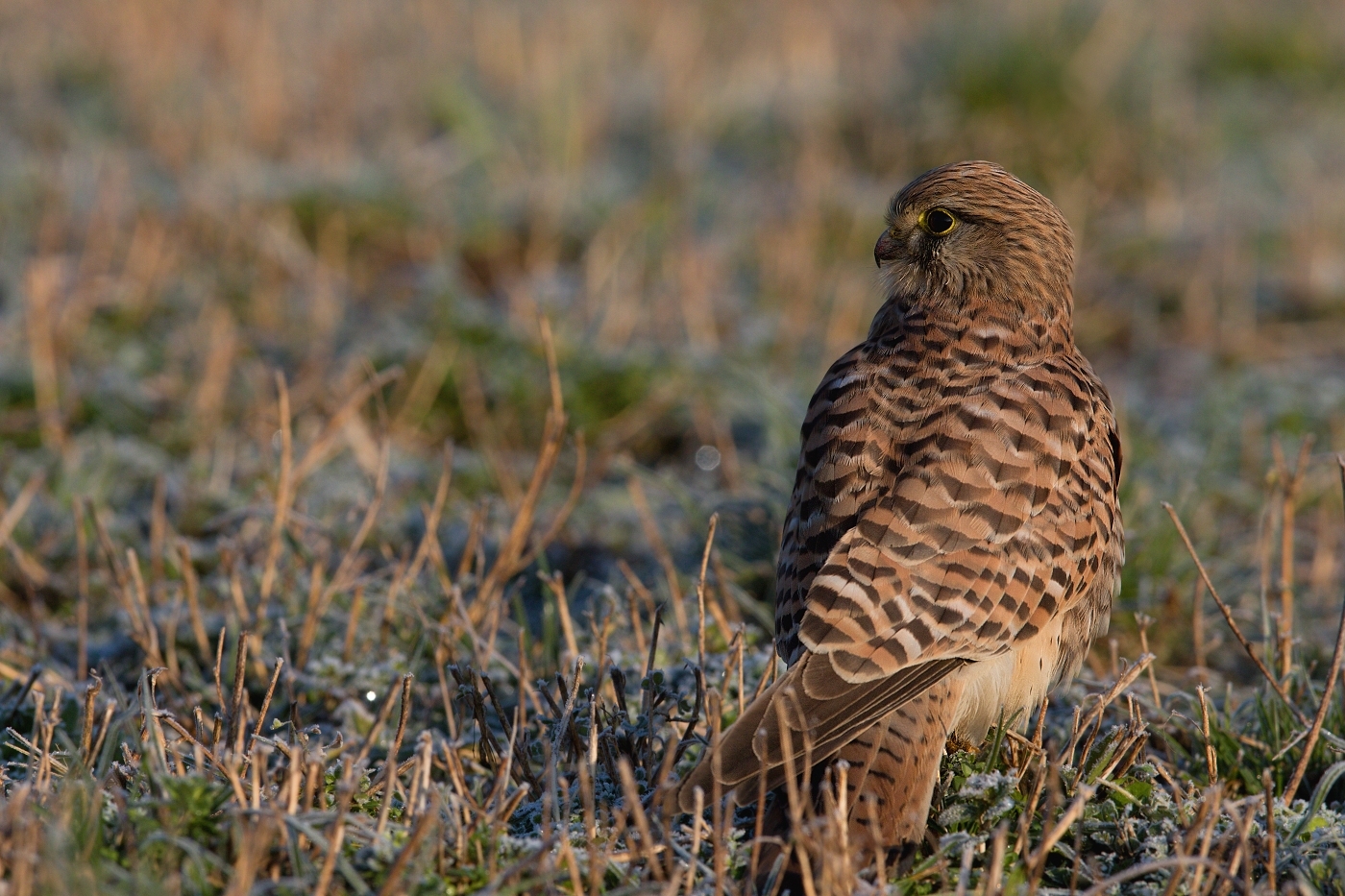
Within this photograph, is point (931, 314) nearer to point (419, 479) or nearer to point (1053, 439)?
point (1053, 439)

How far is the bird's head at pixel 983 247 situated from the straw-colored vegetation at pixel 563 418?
0.65 m

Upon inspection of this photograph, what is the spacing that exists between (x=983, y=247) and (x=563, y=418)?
1.10 metres

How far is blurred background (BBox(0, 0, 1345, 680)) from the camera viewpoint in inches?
182

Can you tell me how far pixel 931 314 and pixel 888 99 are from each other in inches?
190

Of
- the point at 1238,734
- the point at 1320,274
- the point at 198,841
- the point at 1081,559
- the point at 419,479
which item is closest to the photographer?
the point at 198,841

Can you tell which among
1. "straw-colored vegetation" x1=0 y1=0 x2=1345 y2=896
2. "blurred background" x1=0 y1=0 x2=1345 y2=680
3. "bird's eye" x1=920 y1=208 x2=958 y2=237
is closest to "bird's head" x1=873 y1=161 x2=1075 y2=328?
"bird's eye" x1=920 y1=208 x2=958 y2=237

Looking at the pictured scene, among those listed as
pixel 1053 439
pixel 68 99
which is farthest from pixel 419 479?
pixel 68 99

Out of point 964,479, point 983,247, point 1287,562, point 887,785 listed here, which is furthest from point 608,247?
Result: point 887,785

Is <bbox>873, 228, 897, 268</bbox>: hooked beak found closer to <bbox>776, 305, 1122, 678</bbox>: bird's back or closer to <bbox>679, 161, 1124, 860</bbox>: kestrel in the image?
<bbox>679, 161, 1124, 860</bbox>: kestrel

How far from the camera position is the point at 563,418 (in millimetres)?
3645

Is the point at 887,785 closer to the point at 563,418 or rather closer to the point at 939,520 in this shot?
the point at 939,520

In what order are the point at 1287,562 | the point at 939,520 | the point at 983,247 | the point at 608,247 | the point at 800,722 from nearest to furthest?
the point at 800,722
the point at 939,520
the point at 983,247
the point at 1287,562
the point at 608,247

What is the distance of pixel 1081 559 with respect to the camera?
3.00 meters

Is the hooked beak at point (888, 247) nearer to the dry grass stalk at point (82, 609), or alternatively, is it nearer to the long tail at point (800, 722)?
the long tail at point (800, 722)
